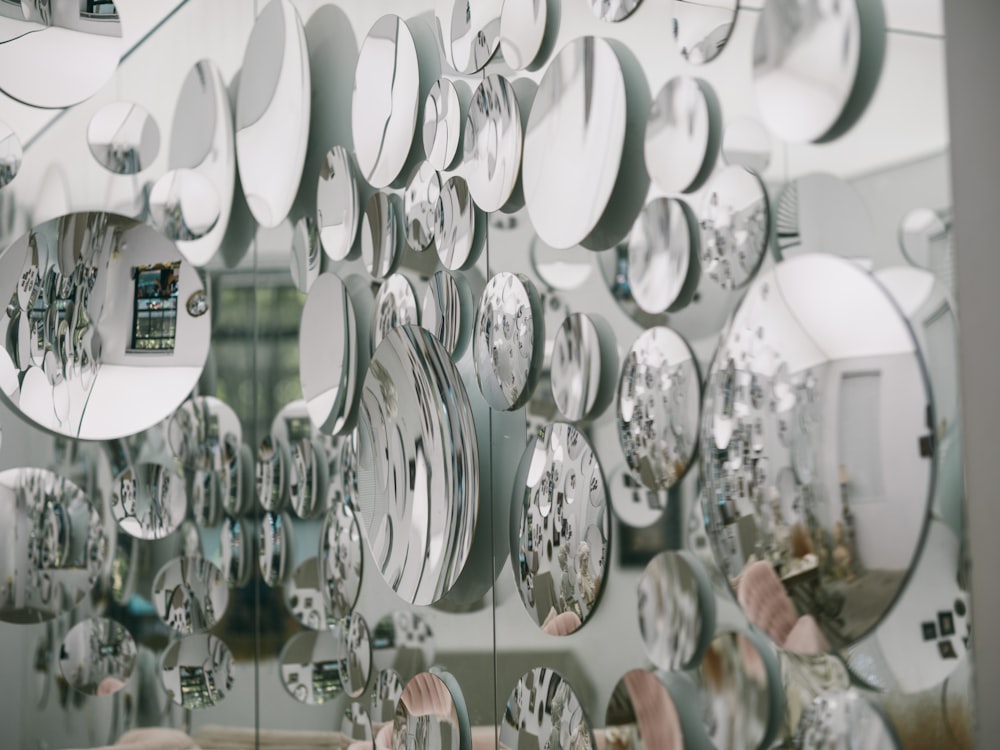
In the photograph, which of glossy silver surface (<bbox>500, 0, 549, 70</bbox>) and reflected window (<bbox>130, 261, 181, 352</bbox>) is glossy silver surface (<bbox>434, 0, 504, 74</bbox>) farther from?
reflected window (<bbox>130, 261, 181, 352</bbox>)

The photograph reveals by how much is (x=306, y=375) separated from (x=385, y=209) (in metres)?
0.35

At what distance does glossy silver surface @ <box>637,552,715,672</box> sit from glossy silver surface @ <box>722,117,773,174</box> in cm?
41

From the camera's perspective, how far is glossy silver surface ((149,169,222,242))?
2018 mm

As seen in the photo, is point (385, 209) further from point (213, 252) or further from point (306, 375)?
point (213, 252)

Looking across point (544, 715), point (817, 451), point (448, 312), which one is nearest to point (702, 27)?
point (817, 451)

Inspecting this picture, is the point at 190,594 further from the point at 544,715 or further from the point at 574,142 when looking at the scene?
the point at 574,142

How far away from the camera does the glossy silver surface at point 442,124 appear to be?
1.51 meters

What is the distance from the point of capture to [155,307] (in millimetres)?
1995

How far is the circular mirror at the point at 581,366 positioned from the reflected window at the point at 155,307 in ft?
3.27

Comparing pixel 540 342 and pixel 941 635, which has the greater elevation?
pixel 540 342

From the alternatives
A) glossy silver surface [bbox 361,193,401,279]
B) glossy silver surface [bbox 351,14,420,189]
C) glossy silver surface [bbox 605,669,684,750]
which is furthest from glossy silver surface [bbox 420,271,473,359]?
glossy silver surface [bbox 605,669,684,750]

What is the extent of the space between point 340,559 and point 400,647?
0.21 m

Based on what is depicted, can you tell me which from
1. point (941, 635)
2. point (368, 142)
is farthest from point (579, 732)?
point (368, 142)

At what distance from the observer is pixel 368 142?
168cm
